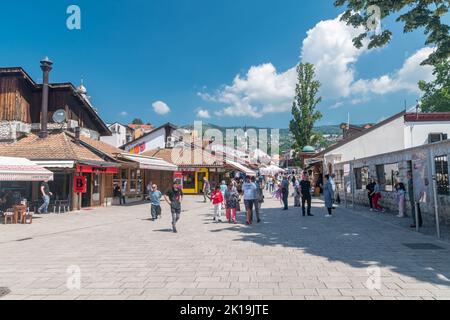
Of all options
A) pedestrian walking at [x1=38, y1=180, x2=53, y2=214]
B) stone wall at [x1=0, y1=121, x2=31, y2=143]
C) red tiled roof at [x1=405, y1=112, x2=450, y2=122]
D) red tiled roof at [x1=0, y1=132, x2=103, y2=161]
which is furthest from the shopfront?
red tiled roof at [x1=405, y1=112, x2=450, y2=122]

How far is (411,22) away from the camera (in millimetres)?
9133

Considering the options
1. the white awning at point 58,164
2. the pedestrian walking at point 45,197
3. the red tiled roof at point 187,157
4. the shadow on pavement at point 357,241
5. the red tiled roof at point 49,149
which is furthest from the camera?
the red tiled roof at point 187,157

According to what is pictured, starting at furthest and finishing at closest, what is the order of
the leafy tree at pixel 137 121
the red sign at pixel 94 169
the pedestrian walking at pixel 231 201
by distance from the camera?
the leafy tree at pixel 137 121 < the red sign at pixel 94 169 < the pedestrian walking at pixel 231 201

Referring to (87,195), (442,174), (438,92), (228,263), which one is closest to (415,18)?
(442,174)

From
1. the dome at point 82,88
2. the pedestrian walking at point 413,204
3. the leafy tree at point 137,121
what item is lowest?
the pedestrian walking at point 413,204

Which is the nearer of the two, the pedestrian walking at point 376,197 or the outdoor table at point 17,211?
the outdoor table at point 17,211

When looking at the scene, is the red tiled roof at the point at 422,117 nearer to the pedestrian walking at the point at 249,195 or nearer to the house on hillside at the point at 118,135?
the pedestrian walking at the point at 249,195

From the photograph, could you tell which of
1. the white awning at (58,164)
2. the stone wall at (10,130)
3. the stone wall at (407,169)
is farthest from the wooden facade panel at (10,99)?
the stone wall at (407,169)

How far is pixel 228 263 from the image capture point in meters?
6.23

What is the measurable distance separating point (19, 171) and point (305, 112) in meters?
30.4

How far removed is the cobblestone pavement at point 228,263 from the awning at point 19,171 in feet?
10.4

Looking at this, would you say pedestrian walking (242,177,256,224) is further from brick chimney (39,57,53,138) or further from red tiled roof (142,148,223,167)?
red tiled roof (142,148,223,167)

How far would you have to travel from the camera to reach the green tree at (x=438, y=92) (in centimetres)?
4106
